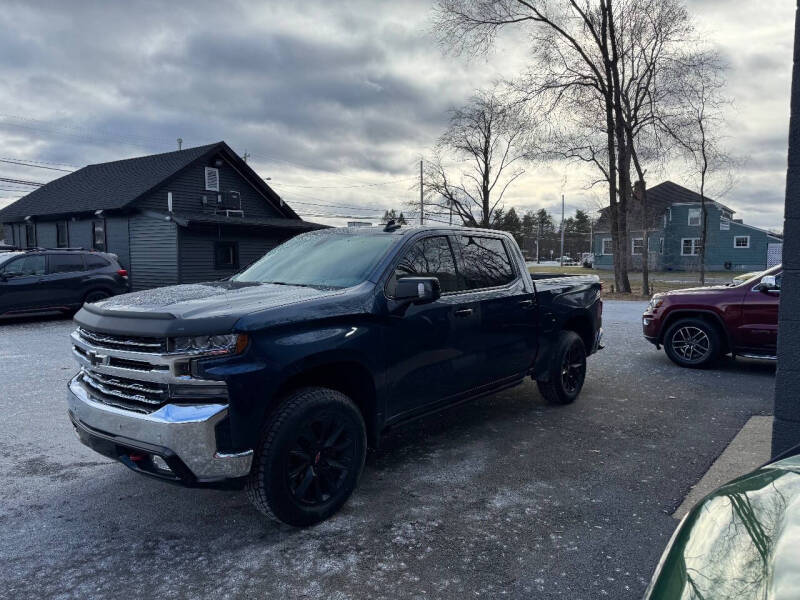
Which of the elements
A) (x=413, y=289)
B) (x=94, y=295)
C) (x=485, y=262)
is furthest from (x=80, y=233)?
(x=413, y=289)

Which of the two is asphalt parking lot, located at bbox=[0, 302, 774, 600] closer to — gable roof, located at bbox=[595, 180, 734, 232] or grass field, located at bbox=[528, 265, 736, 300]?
grass field, located at bbox=[528, 265, 736, 300]

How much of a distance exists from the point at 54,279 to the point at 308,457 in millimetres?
12645

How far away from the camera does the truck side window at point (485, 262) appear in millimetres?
4992

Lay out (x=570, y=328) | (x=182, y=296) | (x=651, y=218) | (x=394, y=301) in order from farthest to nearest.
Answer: (x=651, y=218), (x=570, y=328), (x=394, y=301), (x=182, y=296)

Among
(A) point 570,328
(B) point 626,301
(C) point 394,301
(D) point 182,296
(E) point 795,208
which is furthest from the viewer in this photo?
(B) point 626,301

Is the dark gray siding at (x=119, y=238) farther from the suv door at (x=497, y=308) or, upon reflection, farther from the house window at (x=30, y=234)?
the suv door at (x=497, y=308)

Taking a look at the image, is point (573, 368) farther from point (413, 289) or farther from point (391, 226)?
point (413, 289)

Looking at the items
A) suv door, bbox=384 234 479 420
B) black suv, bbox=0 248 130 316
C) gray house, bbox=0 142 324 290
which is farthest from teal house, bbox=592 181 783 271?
suv door, bbox=384 234 479 420

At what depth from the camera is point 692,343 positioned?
27.0ft

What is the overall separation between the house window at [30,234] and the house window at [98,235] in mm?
5168

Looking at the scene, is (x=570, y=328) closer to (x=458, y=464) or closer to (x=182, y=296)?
(x=458, y=464)

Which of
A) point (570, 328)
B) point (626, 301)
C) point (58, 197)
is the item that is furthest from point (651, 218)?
point (570, 328)

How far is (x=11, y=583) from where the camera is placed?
2.88m

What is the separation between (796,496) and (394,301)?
8.56 feet
